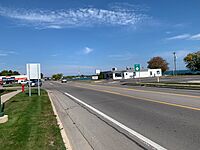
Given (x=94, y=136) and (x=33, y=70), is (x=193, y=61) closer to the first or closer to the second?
(x=33, y=70)

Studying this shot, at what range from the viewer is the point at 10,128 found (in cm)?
840

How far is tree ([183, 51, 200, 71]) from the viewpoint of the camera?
318 ft

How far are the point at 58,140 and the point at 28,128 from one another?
1869mm

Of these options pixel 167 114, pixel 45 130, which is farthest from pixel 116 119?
pixel 45 130

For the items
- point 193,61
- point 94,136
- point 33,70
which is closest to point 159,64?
point 193,61

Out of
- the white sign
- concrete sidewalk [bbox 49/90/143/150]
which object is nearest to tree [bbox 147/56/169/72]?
the white sign

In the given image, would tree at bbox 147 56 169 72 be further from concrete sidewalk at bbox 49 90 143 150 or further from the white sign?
concrete sidewalk at bbox 49 90 143 150

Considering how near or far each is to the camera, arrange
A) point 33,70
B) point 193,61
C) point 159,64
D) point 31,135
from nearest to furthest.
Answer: point 31,135
point 33,70
point 193,61
point 159,64

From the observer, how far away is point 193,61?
323 ft

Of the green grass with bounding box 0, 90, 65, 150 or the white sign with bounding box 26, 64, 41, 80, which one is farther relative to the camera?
the white sign with bounding box 26, 64, 41, 80

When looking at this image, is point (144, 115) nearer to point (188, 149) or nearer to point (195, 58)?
point (188, 149)

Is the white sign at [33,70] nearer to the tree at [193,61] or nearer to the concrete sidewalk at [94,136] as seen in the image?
the concrete sidewalk at [94,136]

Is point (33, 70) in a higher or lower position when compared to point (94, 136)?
higher

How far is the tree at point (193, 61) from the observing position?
96.8 m
